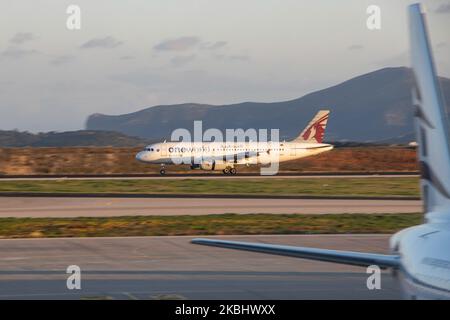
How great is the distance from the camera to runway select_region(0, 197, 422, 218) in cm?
4675

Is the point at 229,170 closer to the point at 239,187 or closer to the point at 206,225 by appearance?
the point at 239,187

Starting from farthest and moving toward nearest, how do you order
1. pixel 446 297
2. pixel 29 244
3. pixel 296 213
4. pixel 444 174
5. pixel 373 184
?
pixel 373 184 → pixel 296 213 → pixel 29 244 → pixel 444 174 → pixel 446 297

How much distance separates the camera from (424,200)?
43.2 ft

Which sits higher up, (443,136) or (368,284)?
(443,136)

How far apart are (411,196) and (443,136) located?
155ft

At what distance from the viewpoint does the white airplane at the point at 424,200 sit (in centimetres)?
1100

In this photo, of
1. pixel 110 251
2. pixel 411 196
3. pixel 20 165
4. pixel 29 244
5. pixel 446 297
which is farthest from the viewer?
pixel 20 165

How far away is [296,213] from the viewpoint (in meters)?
45.5

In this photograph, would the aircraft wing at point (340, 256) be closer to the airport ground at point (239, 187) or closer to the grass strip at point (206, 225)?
the grass strip at point (206, 225)

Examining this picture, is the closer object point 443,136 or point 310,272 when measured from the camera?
point 443,136

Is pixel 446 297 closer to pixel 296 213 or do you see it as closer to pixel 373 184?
pixel 296 213

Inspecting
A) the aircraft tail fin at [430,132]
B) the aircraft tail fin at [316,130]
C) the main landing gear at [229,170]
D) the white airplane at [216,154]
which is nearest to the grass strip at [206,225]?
the aircraft tail fin at [430,132]

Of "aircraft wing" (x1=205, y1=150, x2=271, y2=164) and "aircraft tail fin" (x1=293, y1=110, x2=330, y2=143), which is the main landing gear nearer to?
"aircraft wing" (x1=205, y1=150, x2=271, y2=164)
